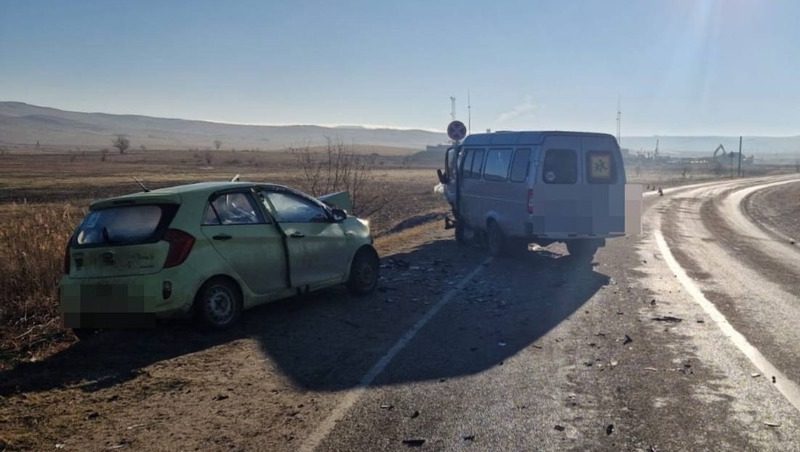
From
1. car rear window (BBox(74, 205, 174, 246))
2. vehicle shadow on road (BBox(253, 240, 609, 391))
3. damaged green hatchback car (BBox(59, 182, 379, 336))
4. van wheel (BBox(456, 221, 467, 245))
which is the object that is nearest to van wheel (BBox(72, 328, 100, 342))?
damaged green hatchback car (BBox(59, 182, 379, 336))

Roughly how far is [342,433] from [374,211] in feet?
64.8

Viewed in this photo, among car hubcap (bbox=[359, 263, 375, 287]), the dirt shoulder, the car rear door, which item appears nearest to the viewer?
the car rear door

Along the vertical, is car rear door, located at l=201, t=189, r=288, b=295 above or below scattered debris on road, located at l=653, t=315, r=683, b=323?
above

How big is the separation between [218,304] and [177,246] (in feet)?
2.57

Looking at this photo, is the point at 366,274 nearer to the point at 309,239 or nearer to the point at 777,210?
the point at 309,239

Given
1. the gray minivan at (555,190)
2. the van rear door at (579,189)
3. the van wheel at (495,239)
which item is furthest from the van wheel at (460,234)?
the van rear door at (579,189)

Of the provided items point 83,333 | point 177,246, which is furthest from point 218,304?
point 83,333

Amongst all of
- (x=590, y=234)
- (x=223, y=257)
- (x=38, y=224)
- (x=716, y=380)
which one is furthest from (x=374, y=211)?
(x=716, y=380)

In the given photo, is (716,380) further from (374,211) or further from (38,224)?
(374,211)

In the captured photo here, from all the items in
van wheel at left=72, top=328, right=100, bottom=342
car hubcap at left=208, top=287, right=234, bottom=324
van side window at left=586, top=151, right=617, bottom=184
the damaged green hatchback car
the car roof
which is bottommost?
van wheel at left=72, top=328, right=100, bottom=342

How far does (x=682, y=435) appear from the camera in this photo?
14.9 ft

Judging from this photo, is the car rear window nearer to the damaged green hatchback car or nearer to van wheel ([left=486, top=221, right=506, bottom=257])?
the damaged green hatchback car

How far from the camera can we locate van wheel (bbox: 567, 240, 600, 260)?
12.8 metres

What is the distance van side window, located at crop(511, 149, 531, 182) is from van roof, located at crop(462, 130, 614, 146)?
0.65 feet
